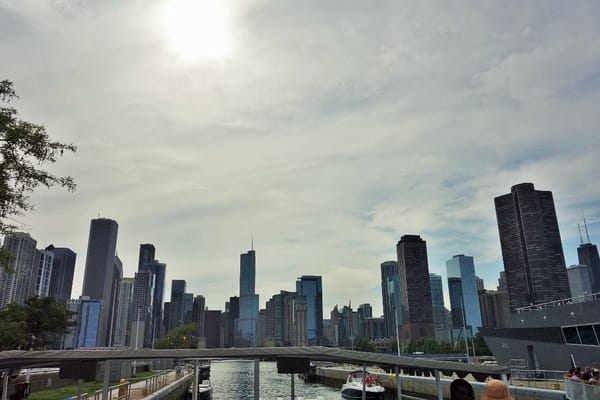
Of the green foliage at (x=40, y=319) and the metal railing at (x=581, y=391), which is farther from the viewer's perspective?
the green foliage at (x=40, y=319)

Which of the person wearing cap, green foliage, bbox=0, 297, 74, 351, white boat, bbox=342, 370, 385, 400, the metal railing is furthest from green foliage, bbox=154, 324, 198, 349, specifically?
the person wearing cap

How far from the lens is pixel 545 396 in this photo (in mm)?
28953

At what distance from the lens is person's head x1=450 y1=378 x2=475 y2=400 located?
5.26 meters

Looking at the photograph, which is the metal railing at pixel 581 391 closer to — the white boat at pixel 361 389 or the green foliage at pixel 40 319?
the white boat at pixel 361 389

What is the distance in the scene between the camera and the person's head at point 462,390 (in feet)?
17.3

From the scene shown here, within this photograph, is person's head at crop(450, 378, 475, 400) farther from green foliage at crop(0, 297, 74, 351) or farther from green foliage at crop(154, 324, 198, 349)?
green foliage at crop(154, 324, 198, 349)

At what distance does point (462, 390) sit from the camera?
5309mm

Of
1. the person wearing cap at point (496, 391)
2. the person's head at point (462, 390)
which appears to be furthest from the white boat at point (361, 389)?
the person wearing cap at point (496, 391)

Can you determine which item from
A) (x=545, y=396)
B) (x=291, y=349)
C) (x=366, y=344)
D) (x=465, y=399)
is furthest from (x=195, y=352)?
(x=366, y=344)

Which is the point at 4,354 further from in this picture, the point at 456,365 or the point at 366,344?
the point at 366,344

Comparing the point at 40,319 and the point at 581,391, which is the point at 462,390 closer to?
the point at 581,391

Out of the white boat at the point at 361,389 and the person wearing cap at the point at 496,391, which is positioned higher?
the person wearing cap at the point at 496,391

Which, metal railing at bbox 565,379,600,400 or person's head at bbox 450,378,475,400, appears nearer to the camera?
person's head at bbox 450,378,475,400

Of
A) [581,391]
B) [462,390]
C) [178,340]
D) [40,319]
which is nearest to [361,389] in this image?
[581,391]
